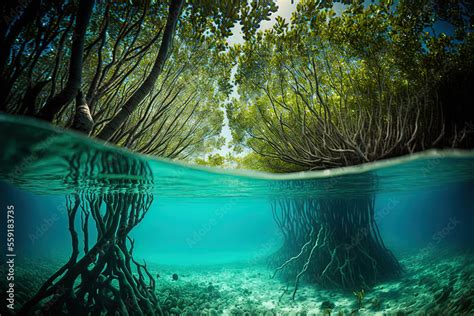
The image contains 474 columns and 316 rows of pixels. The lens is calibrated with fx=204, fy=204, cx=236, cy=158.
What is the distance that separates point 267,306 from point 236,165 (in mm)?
10147

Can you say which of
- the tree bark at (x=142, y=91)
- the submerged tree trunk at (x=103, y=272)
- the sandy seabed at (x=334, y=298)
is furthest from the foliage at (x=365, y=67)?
the submerged tree trunk at (x=103, y=272)

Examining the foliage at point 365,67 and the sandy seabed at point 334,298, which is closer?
the foliage at point 365,67

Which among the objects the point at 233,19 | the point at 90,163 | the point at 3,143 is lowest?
the point at 90,163

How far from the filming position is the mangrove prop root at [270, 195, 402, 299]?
9234 mm

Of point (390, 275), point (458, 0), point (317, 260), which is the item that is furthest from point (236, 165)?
point (458, 0)

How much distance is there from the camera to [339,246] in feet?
31.9

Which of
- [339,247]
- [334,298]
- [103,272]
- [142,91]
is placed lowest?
[334,298]

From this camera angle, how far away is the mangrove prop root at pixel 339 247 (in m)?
9.23

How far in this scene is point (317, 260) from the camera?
10.3 m

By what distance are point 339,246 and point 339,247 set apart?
0.28 ft

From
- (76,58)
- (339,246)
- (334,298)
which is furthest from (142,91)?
(339,246)

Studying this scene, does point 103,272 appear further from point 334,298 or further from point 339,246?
point 339,246

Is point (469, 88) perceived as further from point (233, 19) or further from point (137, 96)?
point (137, 96)

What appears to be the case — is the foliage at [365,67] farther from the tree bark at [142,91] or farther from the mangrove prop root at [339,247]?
the mangrove prop root at [339,247]
